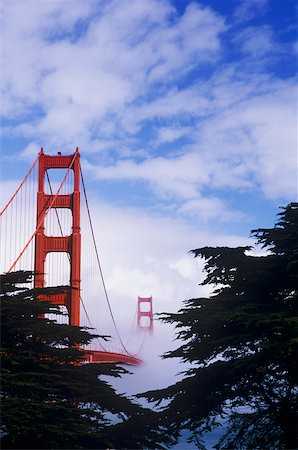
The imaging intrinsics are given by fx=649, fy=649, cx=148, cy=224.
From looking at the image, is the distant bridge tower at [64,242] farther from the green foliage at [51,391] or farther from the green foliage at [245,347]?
the green foliage at [245,347]

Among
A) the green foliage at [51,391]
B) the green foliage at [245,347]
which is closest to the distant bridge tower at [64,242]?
the green foliage at [51,391]

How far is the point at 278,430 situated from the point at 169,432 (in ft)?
10.9

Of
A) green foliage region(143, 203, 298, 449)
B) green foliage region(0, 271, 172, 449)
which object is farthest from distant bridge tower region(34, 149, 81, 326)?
green foliage region(143, 203, 298, 449)

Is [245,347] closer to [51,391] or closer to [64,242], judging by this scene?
Result: [51,391]

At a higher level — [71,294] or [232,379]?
[71,294]

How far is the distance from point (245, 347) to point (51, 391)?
6076mm

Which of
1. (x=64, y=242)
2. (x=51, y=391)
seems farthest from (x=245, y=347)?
(x=64, y=242)

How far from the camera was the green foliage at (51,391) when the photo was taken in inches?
731

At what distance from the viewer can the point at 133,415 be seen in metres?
21.0

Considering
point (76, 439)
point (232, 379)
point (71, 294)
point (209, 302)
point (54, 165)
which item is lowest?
point (76, 439)

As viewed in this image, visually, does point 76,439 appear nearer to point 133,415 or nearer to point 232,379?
point 133,415

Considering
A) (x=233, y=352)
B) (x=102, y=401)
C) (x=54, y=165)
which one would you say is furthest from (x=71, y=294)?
(x=233, y=352)

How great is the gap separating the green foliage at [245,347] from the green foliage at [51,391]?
4.73ft

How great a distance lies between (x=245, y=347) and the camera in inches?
774
